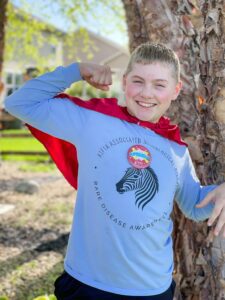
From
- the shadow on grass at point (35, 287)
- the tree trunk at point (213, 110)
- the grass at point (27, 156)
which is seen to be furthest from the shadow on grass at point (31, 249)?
the grass at point (27, 156)

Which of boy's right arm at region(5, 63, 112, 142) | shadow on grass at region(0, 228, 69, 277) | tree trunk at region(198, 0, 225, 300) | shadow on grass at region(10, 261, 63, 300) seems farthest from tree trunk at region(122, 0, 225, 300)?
shadow on grass at region(0, 228, 69, 277)

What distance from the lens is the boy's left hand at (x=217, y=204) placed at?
1978 mm

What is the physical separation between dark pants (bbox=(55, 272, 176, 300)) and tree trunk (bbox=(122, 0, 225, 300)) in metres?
0.66

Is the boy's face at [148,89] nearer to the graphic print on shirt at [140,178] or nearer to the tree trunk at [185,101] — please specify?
the graphic print on shirt at [140,178]

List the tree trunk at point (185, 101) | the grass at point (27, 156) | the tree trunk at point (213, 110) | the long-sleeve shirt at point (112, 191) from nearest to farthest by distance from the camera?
the long-sleeve shirt at point (112, 191) → the tree trunk at point (213, 110) → the tree trunk at point (185, 101) → the grass at point (27, 156)

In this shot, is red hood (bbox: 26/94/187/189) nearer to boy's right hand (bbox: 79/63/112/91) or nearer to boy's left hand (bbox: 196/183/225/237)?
boy's right hand (bbox: 79/63/112/91)

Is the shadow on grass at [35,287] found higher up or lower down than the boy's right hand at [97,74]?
lower down

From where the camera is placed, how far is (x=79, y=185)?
6.75 ft

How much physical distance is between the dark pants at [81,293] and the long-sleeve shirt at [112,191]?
0.02m

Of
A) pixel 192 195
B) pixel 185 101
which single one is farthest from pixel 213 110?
pixel 192 195

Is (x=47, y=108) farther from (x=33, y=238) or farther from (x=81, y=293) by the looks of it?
(x=33, y=238)

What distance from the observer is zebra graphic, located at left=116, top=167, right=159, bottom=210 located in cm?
196

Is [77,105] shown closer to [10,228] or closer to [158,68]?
[158,68]

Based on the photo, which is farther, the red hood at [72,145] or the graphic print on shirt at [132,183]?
the red hood at [72,145]
